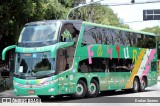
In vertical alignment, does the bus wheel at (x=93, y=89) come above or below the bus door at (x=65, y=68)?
below

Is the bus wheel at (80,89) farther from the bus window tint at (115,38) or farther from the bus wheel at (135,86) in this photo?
the bus wheel at (135,86)

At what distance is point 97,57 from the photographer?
856 inches

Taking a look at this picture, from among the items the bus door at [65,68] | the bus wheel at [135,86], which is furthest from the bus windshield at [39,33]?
the bus wheel at [135,86]

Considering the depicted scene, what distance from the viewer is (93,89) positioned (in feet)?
70.8

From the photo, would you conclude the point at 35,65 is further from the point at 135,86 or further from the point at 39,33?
the point at 135,86

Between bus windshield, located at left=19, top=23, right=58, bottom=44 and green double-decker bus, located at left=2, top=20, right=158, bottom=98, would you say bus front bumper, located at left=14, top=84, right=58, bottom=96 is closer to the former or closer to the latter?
green double-decker bus, located at left=2, top=20, right=158, bottom=98

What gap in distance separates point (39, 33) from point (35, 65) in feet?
5.71

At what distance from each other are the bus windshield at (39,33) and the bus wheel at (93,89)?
390cm

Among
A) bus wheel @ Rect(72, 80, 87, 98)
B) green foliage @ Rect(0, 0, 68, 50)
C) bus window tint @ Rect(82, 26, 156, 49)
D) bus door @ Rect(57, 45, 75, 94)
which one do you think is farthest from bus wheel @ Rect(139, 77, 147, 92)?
bus door @ Rect(57, 45, 75, 94)

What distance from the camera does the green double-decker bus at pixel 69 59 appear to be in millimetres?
18656

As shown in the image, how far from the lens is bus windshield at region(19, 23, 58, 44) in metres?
19.2

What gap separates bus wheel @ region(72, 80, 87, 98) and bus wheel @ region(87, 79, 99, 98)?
0.54m

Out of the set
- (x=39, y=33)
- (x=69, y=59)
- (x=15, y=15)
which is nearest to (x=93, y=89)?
(x=69, y=59)

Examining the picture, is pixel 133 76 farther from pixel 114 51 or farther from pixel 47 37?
pixel 47 37
